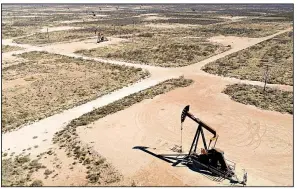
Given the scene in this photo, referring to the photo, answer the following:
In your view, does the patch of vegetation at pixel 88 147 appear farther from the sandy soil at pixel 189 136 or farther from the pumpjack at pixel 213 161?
the pumpjack at pixel 213 161

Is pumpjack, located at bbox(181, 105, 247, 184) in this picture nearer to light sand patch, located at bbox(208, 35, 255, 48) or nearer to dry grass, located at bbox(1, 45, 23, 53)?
light sand patch, located at bbox(208, 35, 255, 48)

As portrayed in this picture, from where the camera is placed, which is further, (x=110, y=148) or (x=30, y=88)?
(x=30, y=88)

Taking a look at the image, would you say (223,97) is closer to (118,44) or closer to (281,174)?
(281,174)

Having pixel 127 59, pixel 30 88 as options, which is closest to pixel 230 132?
pixel 30 88

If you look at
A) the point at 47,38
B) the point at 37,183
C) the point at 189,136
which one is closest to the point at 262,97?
the point at 189,136

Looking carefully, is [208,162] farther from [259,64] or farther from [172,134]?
[259,64]

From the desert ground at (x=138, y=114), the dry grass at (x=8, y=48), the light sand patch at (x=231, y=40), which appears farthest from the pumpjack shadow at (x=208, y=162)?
the dry grass at (x=8, y=48)
